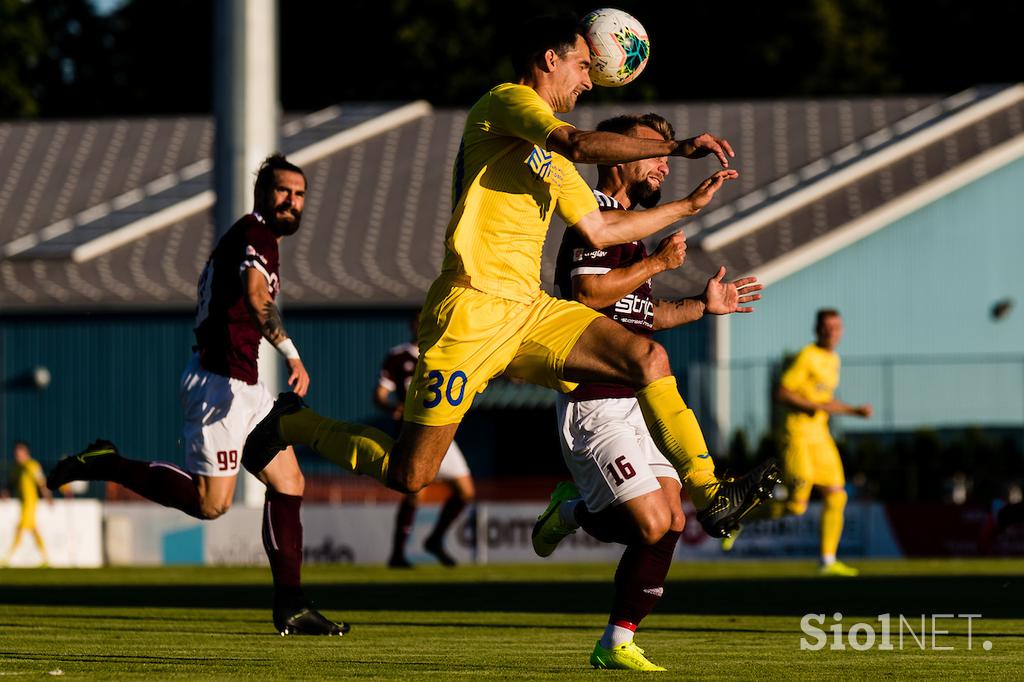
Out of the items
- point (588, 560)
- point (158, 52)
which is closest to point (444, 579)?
point (588, 560)

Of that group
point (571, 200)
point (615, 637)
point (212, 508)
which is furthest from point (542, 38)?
point (212, 508)

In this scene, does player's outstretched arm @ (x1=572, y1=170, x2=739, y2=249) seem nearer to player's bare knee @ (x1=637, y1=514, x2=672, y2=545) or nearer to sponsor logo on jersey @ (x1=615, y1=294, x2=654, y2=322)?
sponsor logo on jersey @ (x1=615, y1=294, x2=654, y2=322)

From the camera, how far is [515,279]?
868 centimetres

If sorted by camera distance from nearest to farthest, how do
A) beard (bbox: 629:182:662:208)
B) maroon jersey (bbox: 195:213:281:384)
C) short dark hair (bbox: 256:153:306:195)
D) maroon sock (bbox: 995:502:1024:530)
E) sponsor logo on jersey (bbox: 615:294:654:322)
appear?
sponsor logo on jersey (bbox: 615:294:654:322) → beard (bbox: 629:182:662:208) → maroon jersey (bbox: 195:213:281:384) → short dark hair (bbox: 256:153:306:195) → maroon sock (bbox: 995:502:1024:530)

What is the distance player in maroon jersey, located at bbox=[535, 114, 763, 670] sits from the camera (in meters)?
8.87

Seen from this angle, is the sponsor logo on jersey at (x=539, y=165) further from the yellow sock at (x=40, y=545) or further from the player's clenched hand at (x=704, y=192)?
the yellow sock at (x=40, y=545)

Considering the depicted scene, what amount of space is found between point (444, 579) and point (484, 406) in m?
19.6

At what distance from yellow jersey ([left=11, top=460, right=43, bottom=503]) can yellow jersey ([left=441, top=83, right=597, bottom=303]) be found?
Answer: 1730 centimetres

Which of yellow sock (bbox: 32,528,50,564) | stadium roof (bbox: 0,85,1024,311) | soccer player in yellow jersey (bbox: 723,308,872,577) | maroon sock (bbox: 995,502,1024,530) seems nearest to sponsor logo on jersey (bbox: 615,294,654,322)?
maroon sock (bbox: 995,502,1024,530)

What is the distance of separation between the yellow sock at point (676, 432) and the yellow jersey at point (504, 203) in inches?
37.1

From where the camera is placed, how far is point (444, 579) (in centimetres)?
1797

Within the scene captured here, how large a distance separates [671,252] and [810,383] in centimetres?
998

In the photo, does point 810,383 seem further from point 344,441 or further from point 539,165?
point 539,165

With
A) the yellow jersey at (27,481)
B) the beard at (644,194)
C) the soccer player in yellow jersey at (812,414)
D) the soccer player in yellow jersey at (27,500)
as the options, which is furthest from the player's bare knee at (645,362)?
the yellow jersey at (27,481)
